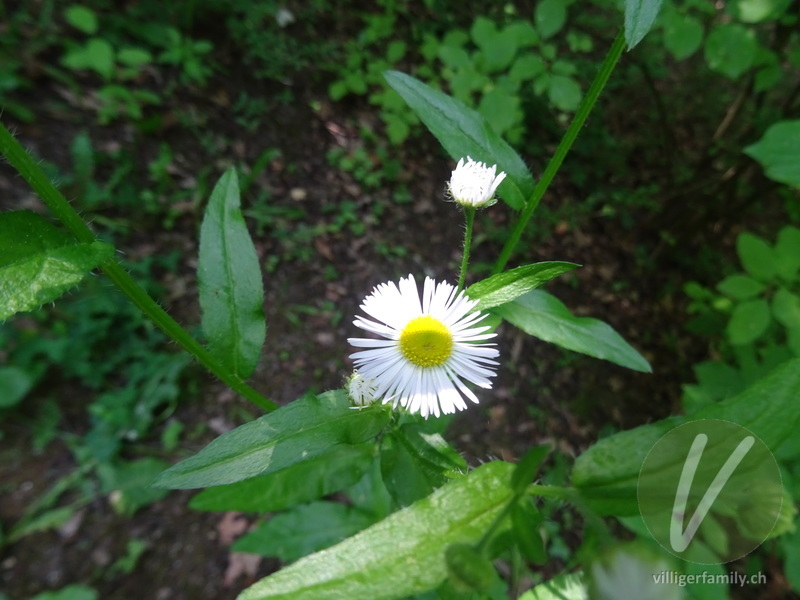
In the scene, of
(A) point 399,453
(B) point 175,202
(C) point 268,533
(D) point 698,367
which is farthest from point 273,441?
(B) point 175,202

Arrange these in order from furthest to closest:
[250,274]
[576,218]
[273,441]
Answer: [576,218] → [250,274] → [273,441]

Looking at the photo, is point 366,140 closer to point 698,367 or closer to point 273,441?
point 698,367

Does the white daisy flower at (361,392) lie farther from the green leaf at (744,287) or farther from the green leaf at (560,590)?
the green leaf at (744,287)

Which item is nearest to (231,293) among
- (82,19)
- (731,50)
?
(731,50)

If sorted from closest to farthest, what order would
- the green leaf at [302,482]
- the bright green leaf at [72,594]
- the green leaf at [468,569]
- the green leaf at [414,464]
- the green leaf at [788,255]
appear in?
the green leaf at [468,569] → the green leaf at [414,464] → the green leaf at [302,482] → the green leaf at [788,255] → the bright green leaf at [72,594]

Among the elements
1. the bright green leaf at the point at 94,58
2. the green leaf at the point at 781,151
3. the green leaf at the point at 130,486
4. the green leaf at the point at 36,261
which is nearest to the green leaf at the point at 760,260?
the green leaf at the point at 781,151

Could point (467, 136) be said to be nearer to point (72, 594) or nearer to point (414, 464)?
point (414, 464)
